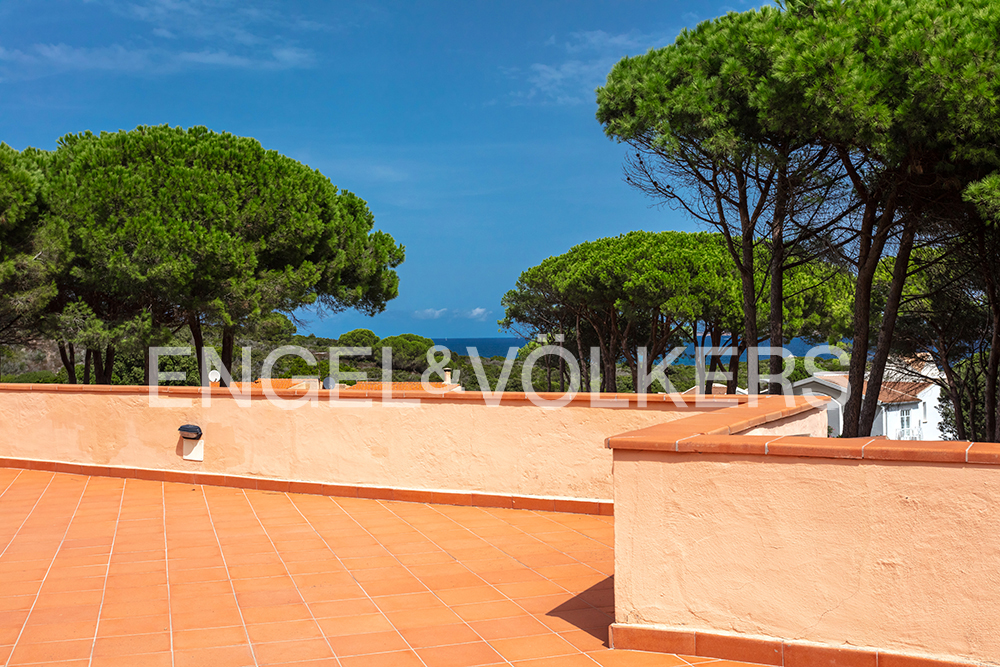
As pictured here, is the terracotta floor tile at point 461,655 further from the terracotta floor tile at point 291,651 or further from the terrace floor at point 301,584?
the terracotta floor tile at point 291,651

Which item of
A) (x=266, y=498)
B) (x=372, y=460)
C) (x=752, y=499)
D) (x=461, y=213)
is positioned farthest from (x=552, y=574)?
(x=461, y=213)

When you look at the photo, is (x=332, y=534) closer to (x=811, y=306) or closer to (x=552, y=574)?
(x=552, y=574)

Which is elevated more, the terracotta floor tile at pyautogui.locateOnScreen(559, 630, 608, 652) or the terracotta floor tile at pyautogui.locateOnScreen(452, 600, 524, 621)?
the terracotta floor tile at pyautogui.locateOnScreen(559, 630, 608, 652)

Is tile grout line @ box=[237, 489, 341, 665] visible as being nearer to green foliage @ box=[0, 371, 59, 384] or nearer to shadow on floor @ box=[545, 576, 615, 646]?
shadow on floor @ box=[545, 576, 615, 646]

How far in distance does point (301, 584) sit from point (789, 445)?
8.58 feet

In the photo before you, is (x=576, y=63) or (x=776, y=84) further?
(x=576, y=63)

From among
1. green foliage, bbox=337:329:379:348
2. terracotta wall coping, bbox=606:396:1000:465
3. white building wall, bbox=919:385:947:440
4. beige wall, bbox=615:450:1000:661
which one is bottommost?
white building wall, bbox=919:385:947:440

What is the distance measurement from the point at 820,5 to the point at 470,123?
8372 cm

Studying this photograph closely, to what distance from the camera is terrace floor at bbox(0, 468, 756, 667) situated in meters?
2.96

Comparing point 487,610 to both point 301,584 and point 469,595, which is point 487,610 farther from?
point 301,584

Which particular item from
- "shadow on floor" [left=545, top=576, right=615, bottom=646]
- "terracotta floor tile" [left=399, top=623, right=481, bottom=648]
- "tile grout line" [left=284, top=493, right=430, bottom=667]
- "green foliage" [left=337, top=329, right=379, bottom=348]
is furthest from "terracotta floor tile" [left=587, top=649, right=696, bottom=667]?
"green foliage" [left=337, top=329, right=379, bottom=348]

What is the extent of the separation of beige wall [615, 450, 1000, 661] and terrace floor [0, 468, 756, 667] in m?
0.31

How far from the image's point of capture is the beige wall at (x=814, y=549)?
7.69ft

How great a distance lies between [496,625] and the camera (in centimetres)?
321
